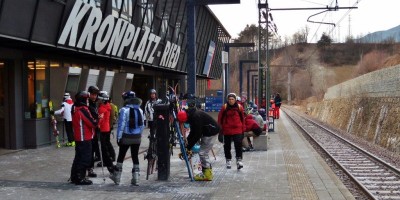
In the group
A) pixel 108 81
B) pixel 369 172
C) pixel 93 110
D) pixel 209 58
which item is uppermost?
pixel 209 58

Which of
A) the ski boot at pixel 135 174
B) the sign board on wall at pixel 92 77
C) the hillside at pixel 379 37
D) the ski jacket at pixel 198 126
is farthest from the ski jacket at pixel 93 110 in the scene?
the hillside at pixel 379 37

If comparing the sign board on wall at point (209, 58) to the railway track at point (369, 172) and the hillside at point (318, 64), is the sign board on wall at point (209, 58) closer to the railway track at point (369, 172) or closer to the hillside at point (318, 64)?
the railway track at point (369, 172)

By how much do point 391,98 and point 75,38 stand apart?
754 inches

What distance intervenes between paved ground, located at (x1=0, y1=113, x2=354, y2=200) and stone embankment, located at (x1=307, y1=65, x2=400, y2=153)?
37.3 feet

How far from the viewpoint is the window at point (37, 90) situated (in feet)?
48.3

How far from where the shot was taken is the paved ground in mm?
8156

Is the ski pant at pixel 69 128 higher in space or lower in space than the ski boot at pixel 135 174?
higher

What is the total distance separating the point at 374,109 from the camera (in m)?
31.1

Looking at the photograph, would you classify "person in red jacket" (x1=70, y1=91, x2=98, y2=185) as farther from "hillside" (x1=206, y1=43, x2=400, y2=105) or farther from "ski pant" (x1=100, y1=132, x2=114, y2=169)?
"hillside" (x1=206, y1=43, x2=400, y2=105)

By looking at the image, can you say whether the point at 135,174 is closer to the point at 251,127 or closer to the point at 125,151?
the point at 125,151

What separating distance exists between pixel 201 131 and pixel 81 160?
90.4 inches

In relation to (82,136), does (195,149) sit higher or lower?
lower

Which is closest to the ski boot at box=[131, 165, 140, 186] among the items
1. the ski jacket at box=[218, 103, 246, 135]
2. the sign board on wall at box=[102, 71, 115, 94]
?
the ski jacket at box=[218, 103, 246, 135]

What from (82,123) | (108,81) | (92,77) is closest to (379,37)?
(108,81)
